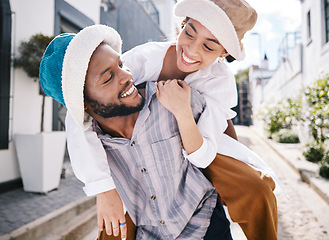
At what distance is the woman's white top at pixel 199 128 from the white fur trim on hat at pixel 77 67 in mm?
→ 168

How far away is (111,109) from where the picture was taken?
1.10 m

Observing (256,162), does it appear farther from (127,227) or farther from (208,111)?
(127,227)

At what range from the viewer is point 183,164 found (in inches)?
48.4

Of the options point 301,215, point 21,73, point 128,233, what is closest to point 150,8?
point 21,73

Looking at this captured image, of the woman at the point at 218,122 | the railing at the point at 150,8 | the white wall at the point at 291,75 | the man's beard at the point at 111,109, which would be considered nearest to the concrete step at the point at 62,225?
the woman at the point at 218,122

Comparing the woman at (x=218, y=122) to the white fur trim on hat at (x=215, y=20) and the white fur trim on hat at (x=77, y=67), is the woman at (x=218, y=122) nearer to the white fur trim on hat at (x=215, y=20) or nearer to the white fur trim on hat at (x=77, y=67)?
the white fur trim on hat at (x=215, y=20)

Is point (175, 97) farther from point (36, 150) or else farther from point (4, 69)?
point (4, 69)

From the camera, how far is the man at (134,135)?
102 cm

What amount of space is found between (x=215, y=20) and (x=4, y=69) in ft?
14.0

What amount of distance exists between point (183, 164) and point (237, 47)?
57 cm

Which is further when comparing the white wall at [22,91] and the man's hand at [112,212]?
the white wall at [22,91]

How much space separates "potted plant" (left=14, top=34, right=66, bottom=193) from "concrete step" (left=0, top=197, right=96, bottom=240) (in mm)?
731

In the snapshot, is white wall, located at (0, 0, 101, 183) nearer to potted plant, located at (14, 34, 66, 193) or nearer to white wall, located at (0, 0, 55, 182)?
white wall, located at (0, 0, 55, 182)

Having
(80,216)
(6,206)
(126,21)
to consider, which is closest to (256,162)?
(80,216)
